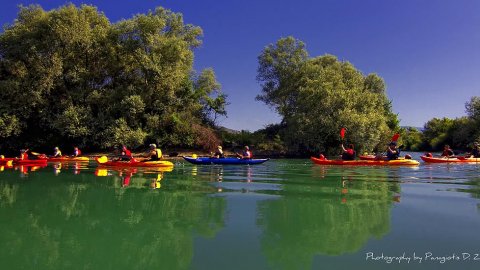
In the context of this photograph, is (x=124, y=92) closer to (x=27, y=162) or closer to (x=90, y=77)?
(x=90, y=77)

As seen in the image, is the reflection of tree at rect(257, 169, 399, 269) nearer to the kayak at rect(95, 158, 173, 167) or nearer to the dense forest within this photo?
the kayak at rect(95, 158, 173, 167)

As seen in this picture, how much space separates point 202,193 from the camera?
10508 millimetres

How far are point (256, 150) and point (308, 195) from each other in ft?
89.4

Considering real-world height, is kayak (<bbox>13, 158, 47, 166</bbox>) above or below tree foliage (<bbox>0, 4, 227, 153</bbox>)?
below

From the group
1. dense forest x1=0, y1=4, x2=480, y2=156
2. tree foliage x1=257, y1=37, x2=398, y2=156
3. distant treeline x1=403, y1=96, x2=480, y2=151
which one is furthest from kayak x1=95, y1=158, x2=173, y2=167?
distant treeline x1=403, y1=96, x2=480, y2=151

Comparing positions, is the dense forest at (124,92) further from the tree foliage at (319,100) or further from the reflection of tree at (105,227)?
the reflection of tree at (105,227)

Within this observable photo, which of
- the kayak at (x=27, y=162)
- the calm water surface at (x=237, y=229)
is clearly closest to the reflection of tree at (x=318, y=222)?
the calm water surface at (x=237, y=229)

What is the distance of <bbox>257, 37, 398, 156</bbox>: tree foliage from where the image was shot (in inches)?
1309

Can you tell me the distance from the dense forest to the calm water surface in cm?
2178

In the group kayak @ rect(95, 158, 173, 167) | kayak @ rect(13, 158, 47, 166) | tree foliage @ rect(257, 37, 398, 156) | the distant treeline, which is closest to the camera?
kayak @ rect(95, 158, 173, 167)

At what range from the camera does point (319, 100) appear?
113 feet

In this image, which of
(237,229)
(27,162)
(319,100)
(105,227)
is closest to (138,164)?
(27,162)

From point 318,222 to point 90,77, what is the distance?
99.9ft

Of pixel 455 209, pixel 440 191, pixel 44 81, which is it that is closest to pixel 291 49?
pixel 44 81
